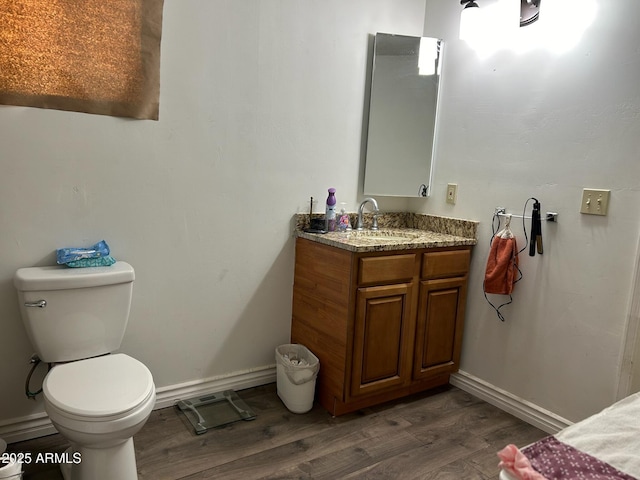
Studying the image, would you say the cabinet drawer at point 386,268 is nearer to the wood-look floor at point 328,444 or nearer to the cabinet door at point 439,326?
the cabinet door at point 439,326

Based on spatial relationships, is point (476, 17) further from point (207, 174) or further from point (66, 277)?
point (66, 277)

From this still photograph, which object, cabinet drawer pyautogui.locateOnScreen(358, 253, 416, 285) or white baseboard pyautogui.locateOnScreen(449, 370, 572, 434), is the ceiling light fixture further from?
white baseboard pyautogui.locateOnScreen(449, 370, 572, 434)

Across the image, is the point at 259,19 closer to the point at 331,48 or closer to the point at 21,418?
the point at 331,48

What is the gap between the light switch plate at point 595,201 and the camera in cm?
197

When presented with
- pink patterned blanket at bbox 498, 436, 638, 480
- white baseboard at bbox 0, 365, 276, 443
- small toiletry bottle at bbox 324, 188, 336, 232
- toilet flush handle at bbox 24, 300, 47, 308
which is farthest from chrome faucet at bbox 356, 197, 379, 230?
pink patterned blanket at bbox 498, 436, 638, 480

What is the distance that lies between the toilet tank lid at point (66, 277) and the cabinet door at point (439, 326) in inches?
56.2

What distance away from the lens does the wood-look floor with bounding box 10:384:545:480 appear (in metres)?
1.83

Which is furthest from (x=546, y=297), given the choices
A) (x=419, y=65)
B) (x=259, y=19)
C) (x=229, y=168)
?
(x=259, y=19)

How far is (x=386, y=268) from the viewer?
2.21 metres

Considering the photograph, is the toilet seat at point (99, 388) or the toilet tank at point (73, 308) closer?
the toilet seat at point (99, 388)

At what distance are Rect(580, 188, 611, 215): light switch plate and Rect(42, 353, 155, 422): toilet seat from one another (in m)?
1.92

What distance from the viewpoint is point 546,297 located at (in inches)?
87.3

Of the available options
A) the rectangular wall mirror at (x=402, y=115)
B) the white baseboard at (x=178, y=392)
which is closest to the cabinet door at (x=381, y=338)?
the white baseboard at (x=178, y=392)

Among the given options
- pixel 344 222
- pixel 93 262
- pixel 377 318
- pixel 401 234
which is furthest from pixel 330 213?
pixel 93 262
